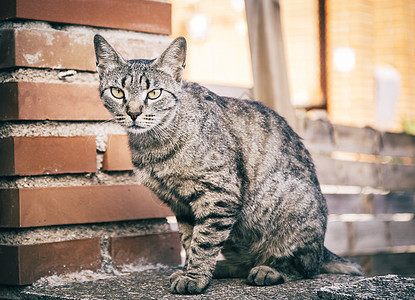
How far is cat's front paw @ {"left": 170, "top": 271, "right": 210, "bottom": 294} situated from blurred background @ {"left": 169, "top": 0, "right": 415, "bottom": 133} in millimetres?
6496

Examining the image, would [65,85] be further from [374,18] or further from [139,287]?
[374,18]

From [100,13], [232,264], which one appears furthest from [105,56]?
[232,264]

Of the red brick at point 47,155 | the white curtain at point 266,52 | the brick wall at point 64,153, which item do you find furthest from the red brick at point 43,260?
the white curtain at point 266,52

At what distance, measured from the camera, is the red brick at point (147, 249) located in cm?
244

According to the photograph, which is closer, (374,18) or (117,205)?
(117,205)

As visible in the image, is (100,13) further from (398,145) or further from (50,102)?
(398,145)

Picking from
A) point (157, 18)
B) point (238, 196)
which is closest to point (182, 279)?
point (238, 196)

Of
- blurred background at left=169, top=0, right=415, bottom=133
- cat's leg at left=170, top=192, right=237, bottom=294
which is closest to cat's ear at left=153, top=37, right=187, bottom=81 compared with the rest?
cat's leg at left=170, top=192, right=237, bottom=294

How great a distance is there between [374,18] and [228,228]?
27.9ft

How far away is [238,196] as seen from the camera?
89.9 inches

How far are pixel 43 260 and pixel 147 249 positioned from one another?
20.6 inches

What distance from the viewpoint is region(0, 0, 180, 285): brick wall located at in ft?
7.22

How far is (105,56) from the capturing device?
7.51ft

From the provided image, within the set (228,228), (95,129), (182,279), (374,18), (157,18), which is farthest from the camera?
(374,18)
